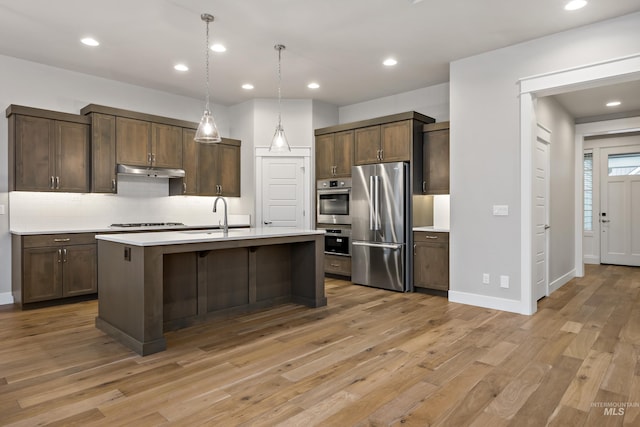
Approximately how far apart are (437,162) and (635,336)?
2792mm

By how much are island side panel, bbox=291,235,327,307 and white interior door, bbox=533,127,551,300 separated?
257cm

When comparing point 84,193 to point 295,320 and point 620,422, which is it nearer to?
point 295,320

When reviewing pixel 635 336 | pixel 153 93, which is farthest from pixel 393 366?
pixel 153 93

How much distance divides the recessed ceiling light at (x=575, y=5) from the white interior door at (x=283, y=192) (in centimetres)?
400

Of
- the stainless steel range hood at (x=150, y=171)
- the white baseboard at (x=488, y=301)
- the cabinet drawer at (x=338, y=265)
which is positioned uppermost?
the stainless steel range hood at (x=150, y=171)

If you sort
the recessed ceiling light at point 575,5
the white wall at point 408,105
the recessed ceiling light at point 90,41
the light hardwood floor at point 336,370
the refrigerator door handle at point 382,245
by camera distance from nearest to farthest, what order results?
the light hardwood floor at point 336,370 < the recessed ceiling light at point 575,5 < the recessed ceiling light at point 90,41 < the refrigerator door handle at point 382,245 < the white wall at point 408,105

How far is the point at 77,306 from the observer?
4.57 meters

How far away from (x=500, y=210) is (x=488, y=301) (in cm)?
102

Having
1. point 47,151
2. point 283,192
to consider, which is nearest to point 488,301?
point 283,192

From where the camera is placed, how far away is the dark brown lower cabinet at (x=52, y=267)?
434 centimetres

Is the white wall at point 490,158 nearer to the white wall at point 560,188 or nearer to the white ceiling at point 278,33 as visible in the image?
the white ceiling at point 278,33

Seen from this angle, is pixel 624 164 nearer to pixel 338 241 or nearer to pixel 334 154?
pixel 334 154

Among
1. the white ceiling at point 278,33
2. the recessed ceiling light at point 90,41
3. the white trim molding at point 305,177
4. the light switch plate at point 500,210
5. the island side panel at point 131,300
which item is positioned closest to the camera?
the island side panel at point 131,300

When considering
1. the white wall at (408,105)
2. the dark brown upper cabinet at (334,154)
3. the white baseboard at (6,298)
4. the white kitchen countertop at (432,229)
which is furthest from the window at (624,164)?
the white baseboard at (6,298)
